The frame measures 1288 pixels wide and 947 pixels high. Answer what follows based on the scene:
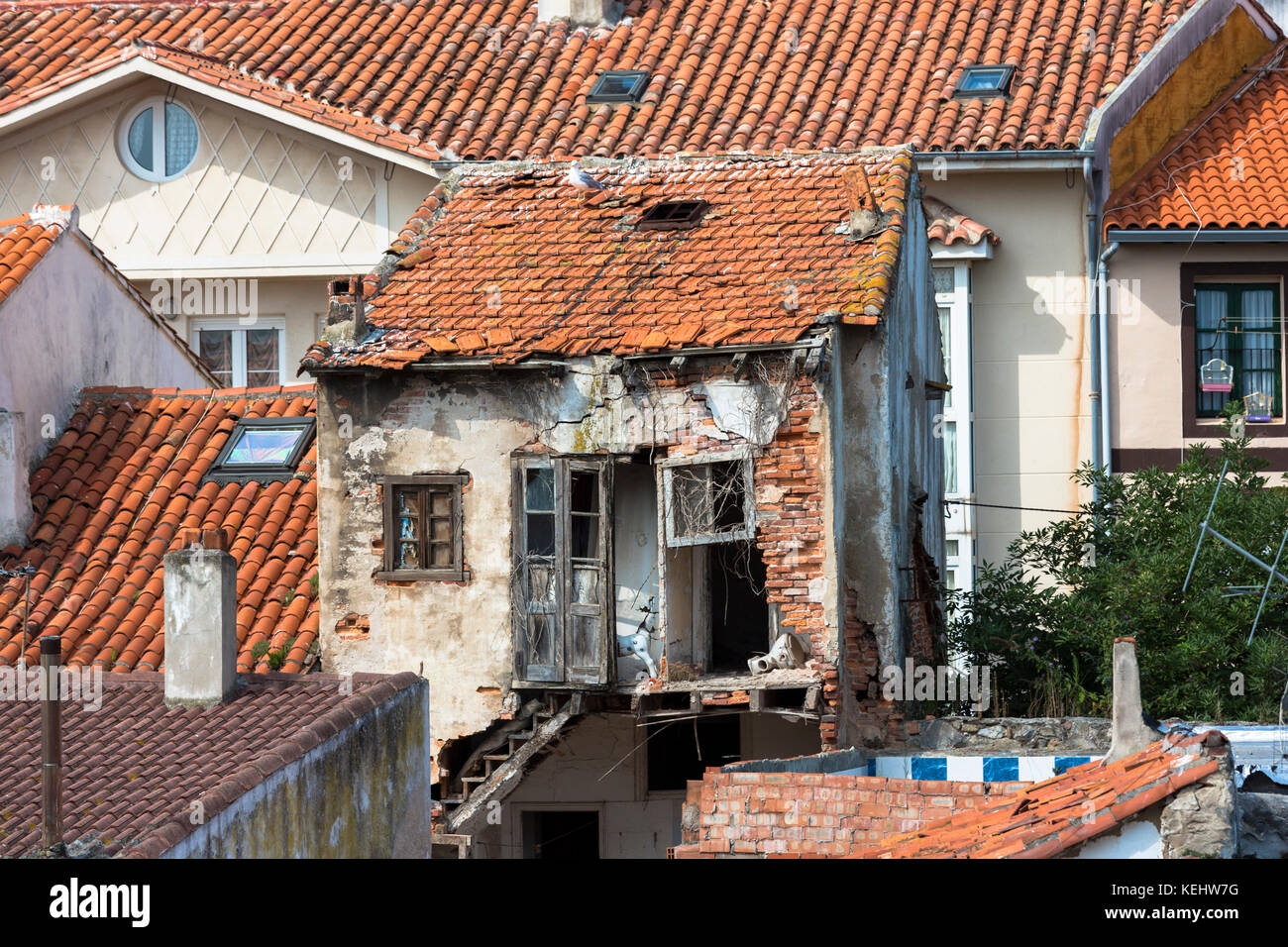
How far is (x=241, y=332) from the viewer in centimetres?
2834

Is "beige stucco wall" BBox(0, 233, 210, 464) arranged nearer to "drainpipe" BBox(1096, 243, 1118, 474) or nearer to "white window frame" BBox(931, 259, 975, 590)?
"white window frame" BBox(931, 259, 975, 590)

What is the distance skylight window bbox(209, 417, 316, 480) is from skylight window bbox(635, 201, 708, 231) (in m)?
4.11

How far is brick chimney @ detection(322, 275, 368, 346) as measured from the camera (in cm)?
1948

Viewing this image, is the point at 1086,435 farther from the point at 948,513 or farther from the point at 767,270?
the point at 767,270

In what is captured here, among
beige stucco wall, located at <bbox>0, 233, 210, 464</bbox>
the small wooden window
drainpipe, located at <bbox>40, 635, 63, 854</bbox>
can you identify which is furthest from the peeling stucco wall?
beige stucco wall, located at <bbox>0, 233, 210, 464</bbox>

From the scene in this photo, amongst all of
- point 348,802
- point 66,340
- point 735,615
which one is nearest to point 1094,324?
point 735,615

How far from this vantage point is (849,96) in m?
27.1

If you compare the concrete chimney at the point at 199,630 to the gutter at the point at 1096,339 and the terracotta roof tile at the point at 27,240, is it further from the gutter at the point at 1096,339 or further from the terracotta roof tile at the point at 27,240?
the gutter at the point at 1096,339

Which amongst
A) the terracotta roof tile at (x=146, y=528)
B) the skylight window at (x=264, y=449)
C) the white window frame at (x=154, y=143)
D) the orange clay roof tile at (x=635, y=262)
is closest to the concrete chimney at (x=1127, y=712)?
the orange clay roof tile at (x=635, y=262)

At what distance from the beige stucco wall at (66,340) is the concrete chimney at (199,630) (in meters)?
5.71

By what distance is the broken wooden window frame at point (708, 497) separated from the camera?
1856 cm

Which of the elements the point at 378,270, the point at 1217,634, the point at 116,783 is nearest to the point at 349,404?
the point at 378,270
